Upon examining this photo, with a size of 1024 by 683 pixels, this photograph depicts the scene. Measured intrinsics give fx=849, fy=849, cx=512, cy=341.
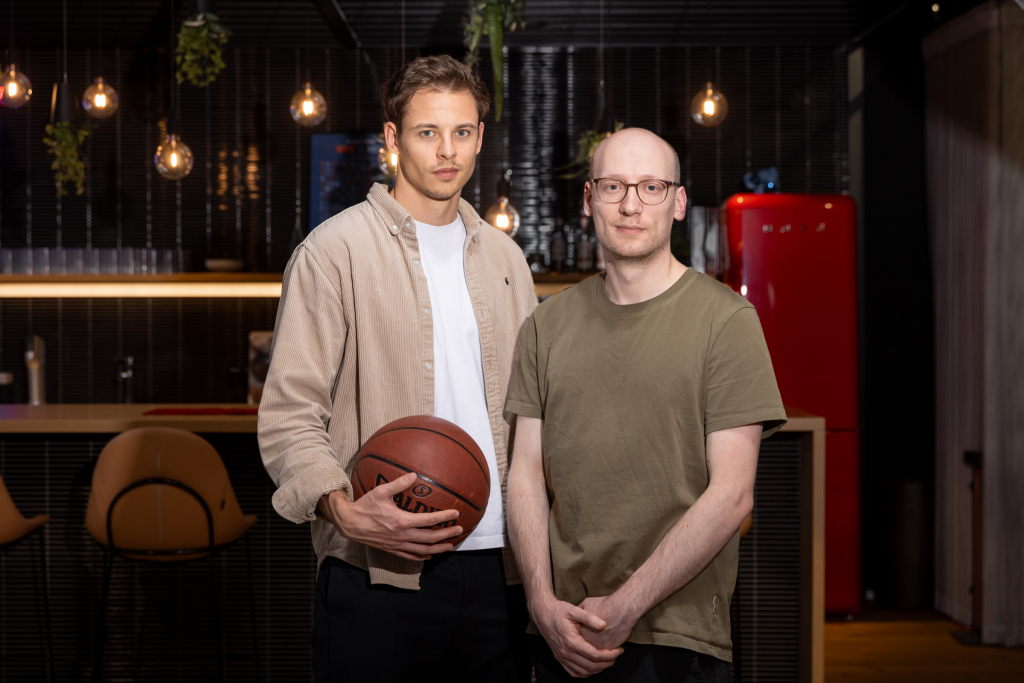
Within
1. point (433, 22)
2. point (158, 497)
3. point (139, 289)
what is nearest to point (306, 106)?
point (433, 22)

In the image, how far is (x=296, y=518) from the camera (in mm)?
1473

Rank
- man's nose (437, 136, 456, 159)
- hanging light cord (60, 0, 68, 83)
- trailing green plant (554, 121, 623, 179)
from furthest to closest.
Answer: trailing green plant (554, 121, 623, 179) < hanging light cord (60, 0, 68, 83) < man's nose (437, 136, 456, 159)

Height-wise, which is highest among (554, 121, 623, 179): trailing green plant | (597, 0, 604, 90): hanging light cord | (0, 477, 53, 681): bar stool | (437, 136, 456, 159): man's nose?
(597, 0, 604, 90): hanging light cord

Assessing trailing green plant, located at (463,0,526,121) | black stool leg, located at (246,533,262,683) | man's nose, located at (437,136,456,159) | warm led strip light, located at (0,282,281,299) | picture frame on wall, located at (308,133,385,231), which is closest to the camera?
man's nose, located at (437,136,456,159)

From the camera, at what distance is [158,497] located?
8.55 feet

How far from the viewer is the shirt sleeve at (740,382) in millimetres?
1361

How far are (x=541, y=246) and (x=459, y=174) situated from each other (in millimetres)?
3648

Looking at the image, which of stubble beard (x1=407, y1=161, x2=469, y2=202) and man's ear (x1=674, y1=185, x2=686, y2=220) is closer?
man's ear (x1=674, y1=185, x2=686, y2=220)

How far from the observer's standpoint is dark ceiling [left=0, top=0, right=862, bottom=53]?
15.0 ft

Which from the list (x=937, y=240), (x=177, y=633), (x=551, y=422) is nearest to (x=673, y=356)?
(x=551, y=422)

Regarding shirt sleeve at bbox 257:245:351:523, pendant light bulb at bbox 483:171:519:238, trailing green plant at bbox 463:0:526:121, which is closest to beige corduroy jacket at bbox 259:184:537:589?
shirt sleeve at bbox 257:245:351:523

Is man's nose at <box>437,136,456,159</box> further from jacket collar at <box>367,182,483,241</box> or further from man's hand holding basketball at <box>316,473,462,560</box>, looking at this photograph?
man's hand holding basketball at <box>316,473,462,560</box>

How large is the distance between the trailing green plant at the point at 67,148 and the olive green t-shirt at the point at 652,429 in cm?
431

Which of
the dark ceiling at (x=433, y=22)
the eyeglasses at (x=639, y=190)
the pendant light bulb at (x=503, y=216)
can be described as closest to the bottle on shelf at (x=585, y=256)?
the pendant light bulb at (x=503, y=216)
